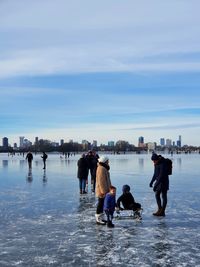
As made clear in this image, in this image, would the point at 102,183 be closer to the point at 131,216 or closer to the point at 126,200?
the point at 126,200

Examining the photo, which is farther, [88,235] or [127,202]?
[127,202]

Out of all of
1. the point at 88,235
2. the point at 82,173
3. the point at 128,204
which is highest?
the point at 82,173

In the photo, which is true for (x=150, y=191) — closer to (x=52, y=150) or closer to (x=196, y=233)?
(x=196, y=233)

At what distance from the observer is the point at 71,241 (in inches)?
298

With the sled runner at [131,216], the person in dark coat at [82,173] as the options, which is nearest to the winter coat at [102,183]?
the sled runner at [131,216]

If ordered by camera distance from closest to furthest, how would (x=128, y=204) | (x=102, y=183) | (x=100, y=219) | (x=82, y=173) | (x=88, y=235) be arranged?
(x=88, y=235) < (x=100, y=219) < (x=102, y=183) < (x=128, y=204) < (x=82, y=173)

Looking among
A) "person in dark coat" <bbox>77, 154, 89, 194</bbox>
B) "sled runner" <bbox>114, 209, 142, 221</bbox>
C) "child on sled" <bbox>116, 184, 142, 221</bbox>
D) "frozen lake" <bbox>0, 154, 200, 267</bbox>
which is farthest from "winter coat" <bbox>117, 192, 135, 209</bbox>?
"person in dark coat" <bbox>77, 154, 89, 194</bbox>

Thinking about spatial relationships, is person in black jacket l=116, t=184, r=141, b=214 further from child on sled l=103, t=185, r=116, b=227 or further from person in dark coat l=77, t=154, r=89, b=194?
person in dark coat l=77, t=154, r=89, b=194

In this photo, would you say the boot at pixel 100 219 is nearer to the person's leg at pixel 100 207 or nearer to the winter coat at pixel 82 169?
the person's leg at pixel 100 207

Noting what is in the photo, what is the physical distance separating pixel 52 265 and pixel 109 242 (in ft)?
5.53

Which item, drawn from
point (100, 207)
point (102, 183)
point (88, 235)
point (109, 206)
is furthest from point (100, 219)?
point (88, 235)

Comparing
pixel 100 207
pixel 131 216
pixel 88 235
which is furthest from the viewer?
pixel 131 216

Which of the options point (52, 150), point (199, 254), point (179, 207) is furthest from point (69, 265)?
point (52, 150)

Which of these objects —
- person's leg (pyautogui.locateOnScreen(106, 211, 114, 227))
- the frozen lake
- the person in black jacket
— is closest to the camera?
the frozen lake
